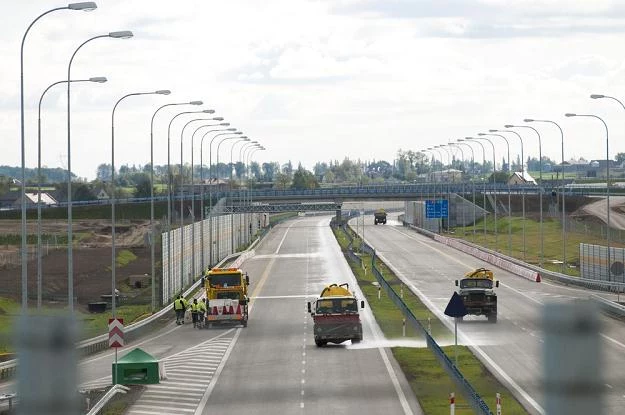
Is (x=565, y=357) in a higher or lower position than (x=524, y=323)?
higher

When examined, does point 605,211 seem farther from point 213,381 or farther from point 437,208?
point 213,381

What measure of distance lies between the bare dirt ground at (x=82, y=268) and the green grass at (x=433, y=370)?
27237mm

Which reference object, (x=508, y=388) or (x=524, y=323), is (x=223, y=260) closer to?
(x=524, y=323)

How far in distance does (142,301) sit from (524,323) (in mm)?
31580

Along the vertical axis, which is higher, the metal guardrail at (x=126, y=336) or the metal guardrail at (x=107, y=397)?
the metal guardrail at (x=107, y=397)

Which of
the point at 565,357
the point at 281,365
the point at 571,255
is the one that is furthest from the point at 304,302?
the point at 565,357

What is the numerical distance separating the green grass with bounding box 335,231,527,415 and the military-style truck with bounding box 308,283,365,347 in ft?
9.07

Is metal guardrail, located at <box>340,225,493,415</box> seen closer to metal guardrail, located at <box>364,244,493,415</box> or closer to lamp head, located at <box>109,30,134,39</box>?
metal guardrail, located at <box>364,244,493,415</box>

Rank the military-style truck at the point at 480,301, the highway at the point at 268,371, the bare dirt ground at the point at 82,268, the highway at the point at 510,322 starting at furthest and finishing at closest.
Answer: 1. the bare dirt ground at the point at 82,268
2. the military-style truck at the point at 480,301
3. the highway at the point at 268,371
4. the highway at the point at 510,322

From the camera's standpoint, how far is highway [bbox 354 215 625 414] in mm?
21594

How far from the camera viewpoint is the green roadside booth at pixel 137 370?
134ft

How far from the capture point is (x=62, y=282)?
342ft

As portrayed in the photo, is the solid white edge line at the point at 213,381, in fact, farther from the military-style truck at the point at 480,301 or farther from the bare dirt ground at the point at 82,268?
the bare dirt ground at the point at 82,268

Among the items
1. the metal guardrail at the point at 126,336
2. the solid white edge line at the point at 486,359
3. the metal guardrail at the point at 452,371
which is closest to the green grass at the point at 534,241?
the solid white edge line at the point at 486,359
